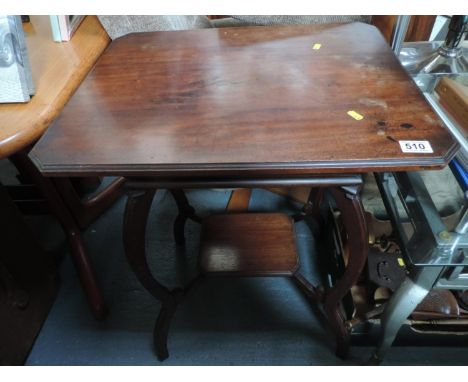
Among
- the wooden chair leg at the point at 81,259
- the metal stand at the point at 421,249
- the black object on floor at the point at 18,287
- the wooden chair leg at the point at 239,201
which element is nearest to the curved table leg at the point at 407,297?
the metal stand at the point at 421,249

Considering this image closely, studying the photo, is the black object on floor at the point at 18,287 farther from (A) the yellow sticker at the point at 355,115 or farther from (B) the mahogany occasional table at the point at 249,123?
(A) the yellow sticker at the point at 355,115

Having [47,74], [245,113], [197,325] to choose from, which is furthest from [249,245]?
[47,74]

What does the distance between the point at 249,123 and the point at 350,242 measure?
31 cm

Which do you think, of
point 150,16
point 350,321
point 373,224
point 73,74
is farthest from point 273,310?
point 150,16

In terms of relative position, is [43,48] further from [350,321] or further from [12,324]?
[350,321]

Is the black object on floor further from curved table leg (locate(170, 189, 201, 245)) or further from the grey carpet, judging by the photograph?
curved table leg (locate(170, 189, 201, 245))

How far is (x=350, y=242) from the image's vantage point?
0.67 meters

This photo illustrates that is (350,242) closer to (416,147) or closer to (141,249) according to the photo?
(416,147)

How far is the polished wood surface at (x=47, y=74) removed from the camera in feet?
2.16

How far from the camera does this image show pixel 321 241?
1.25 metres

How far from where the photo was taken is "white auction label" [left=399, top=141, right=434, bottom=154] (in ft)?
1.70

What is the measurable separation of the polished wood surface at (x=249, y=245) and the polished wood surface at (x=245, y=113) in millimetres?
421

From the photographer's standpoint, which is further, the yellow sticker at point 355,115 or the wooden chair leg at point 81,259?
the wooden chair leg at point 81,259

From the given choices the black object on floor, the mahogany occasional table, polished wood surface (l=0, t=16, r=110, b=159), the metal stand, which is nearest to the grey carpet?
the black object on floor
